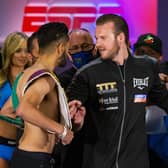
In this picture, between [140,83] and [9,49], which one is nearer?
[140,83]

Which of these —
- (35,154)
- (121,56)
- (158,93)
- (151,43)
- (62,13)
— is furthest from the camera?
(62,13)

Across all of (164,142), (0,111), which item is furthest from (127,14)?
(0,111)

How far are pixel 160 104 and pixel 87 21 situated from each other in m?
2.14

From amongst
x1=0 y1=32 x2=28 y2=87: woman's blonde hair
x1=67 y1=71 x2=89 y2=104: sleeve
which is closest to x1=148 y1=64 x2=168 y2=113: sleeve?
x1=67 y1=71 x2=89 y2=104: sleeve

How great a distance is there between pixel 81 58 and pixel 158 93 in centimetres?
54

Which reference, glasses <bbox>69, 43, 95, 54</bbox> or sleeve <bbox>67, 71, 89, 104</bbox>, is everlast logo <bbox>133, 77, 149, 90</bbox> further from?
glasses <bbox>69, 43, 95, 54</bbox>

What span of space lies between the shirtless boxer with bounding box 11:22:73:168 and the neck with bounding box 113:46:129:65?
1.05ft

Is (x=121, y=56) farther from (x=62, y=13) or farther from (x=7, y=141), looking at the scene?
(x=62, y=13)

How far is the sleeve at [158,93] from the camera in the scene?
2871 mm

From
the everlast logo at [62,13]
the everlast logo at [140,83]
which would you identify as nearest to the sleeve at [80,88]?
the everlast logo at [140,83]

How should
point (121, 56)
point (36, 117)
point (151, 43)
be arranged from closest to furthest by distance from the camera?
point (36, 117) < point (121, 56) < point (151, 43)

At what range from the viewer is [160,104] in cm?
Answer: 292

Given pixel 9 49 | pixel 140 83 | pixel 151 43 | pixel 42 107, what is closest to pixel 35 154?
pixel 42 107

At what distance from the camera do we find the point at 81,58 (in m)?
3.12
